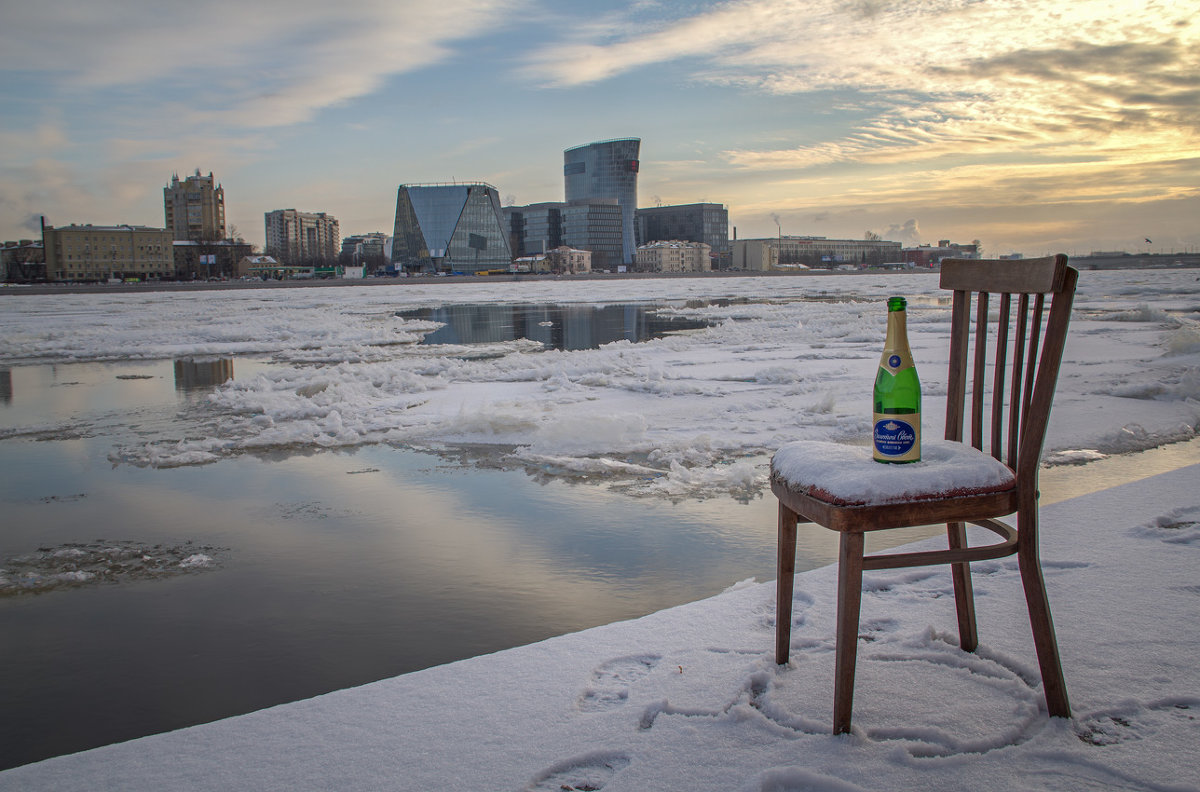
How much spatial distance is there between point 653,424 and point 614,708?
14.8ft

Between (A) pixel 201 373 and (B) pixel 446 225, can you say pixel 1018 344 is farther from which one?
(B) pixel 446 225

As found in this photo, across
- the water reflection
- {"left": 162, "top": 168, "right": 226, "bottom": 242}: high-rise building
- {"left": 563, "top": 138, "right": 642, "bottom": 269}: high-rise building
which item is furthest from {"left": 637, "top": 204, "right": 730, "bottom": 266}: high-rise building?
the water reflection

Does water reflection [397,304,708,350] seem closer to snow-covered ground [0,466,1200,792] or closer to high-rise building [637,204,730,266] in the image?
snow-covered ground [0,466,1200,792]

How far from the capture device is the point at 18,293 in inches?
2132

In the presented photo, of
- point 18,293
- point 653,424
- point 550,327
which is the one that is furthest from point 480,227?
point 653,424

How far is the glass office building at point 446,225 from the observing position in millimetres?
133625

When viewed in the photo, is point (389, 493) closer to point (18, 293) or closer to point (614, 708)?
point (614, 708)

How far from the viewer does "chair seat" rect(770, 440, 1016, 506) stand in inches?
72.1

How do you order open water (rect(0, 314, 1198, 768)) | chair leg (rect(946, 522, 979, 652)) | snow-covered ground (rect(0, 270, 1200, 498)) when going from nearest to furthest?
chair leg (rect(946, 522, 979, 652)), open water (rect(0, 314, 1198, 768)), snow-covered ground (rect(0, 270, 1200, 498))

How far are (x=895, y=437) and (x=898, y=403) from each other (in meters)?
0.09

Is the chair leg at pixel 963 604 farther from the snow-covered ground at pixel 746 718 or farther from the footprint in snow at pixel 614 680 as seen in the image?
the footprint in snow at pixel 614 680

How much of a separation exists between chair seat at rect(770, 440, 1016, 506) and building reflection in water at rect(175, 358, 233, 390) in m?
9.49

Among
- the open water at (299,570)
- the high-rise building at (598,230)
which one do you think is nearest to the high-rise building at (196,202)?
the high-rise building at (598,230)

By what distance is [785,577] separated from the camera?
7.50ft
